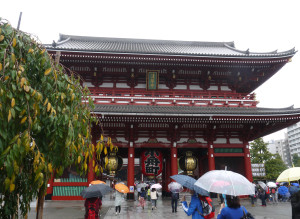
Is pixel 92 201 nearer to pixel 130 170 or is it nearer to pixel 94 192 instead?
pixel 94 192

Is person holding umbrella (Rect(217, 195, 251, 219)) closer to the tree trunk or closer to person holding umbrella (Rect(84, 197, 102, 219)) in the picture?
the tree trunk

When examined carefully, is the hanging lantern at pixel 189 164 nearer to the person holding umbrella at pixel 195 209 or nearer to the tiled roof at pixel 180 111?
the tiled roof at pixel 180 111

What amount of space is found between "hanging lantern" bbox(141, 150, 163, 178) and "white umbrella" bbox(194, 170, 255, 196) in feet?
35.4

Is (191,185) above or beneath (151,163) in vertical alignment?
beneath

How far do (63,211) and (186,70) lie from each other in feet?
39.3

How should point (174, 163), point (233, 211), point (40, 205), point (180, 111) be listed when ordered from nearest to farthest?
point (233, 211) < point (40, 205) < point (180, 111) < point (174, 163)

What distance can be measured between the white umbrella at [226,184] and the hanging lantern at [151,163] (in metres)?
10.8

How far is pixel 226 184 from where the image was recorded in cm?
412

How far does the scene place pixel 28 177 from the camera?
138 inches

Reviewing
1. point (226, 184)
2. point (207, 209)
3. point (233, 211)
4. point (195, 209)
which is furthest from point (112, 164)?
point (233, 211)

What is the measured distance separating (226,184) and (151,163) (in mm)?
11414

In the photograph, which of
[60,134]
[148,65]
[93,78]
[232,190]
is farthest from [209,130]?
[60,134]

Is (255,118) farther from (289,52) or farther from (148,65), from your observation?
(148,65)

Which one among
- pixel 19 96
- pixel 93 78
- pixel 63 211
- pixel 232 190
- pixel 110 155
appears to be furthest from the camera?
pixel 93 78
